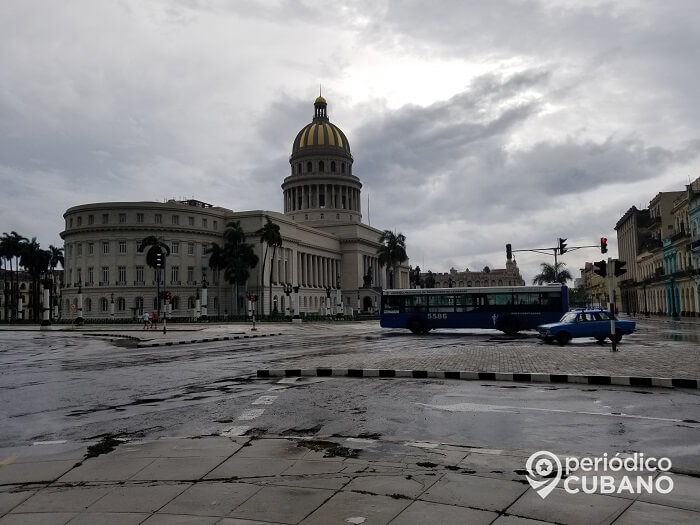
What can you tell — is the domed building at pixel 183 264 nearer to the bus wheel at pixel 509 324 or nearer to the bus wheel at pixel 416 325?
the bus wheel at pixel 416 325

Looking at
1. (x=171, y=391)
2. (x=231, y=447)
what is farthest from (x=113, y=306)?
(x=231, y=447)

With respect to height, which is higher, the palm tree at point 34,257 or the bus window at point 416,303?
the palm tree at point 34,257

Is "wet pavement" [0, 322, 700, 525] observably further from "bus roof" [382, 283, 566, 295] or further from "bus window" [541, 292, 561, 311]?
"bus roof" [382, 283, 566, 295]

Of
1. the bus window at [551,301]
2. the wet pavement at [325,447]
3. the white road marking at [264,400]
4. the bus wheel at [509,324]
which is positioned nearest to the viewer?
the wet pavement at [325,447]

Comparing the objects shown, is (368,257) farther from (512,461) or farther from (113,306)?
(512,461)

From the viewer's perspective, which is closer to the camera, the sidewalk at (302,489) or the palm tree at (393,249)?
the sidewalk at (302,489)

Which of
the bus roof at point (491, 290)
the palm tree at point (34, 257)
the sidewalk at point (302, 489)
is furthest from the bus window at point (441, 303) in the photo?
the palm tree at point (34, 257)

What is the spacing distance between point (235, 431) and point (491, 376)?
24.0ft

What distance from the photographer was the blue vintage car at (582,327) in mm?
24234

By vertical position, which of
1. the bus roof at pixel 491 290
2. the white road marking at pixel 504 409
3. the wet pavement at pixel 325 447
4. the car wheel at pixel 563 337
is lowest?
the white road marking at pixel 504 409

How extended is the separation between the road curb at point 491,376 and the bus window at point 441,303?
20061 millimetres

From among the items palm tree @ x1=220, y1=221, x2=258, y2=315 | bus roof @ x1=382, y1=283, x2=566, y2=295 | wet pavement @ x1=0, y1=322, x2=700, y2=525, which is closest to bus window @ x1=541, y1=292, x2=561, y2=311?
bus roof @ x1=382, y1=283, x2=566, y2=295

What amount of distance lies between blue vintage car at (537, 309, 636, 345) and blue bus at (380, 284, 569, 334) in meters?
5.60

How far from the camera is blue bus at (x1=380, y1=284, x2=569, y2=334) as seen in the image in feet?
103
